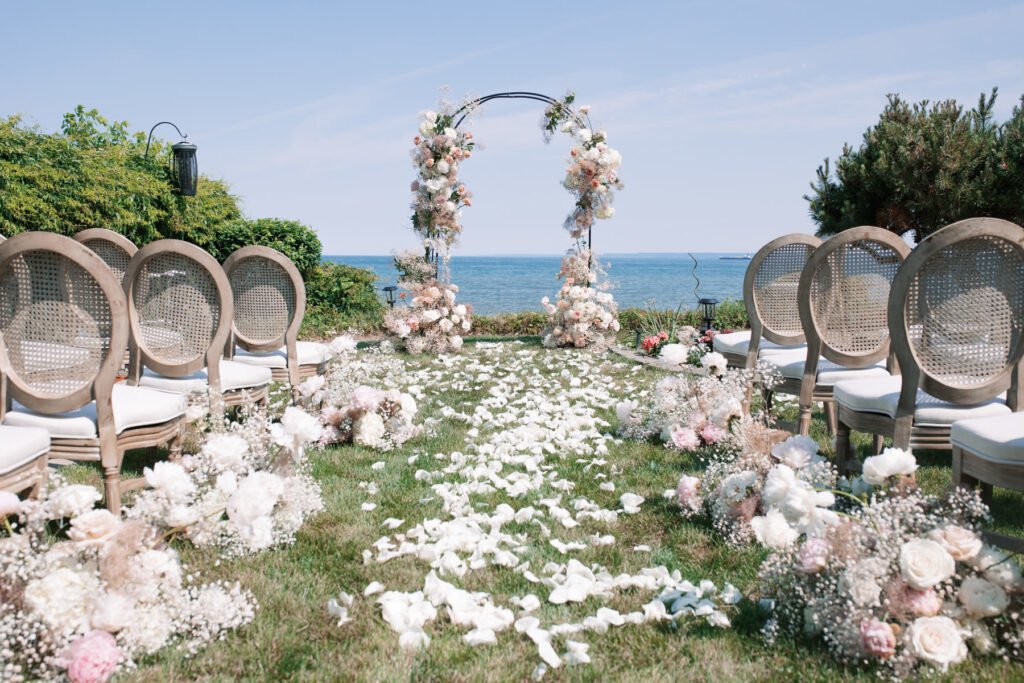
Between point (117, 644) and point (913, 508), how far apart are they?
2.72 meters

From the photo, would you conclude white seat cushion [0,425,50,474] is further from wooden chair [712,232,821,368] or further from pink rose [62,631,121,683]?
wooden chair [712,232,821,368]

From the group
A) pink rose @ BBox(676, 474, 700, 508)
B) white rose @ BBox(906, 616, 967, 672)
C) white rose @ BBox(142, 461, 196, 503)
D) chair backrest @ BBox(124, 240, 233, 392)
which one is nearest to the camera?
white rose @ BBox(906, 616, 967, 672)

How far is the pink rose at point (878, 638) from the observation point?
6.51ft

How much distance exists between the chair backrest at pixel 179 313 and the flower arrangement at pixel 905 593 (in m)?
3.49

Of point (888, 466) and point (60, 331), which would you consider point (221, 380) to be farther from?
point (888, 466)

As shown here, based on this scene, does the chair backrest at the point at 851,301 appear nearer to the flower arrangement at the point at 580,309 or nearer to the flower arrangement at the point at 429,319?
the flower arrangement at the point at 580,309

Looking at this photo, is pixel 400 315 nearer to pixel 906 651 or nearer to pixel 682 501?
pixel 682 501

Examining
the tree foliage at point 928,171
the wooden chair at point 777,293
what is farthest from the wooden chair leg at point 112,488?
the tree foliage at point 928,171

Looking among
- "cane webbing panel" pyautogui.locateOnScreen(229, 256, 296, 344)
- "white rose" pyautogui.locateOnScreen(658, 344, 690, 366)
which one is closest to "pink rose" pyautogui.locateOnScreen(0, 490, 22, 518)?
"cane webbing panel" pyautogui.locateOnScreen(229, 256, 296, 344)

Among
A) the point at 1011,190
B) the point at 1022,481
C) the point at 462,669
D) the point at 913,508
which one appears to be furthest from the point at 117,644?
the point at 1011,190

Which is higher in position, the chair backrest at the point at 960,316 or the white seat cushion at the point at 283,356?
the chair backrest at the point at 960,316

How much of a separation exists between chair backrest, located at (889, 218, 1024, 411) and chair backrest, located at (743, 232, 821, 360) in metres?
1.82

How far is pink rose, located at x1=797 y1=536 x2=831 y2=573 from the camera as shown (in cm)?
215

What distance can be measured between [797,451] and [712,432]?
1.47 meters
